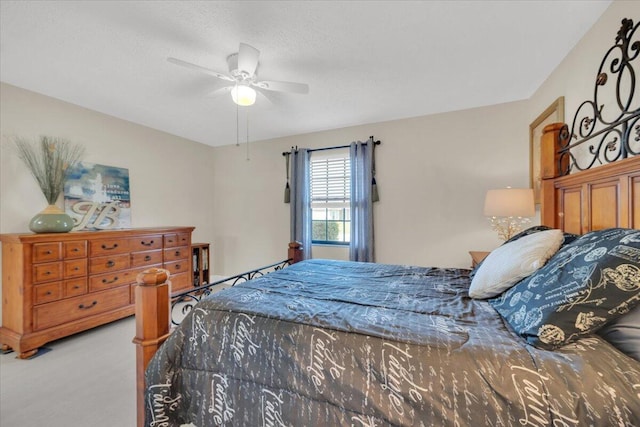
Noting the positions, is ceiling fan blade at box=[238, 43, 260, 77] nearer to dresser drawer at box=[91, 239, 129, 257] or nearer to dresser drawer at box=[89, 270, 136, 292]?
dresser drawer at box=[91, 239, 129, 257]

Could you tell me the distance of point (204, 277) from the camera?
414 centimetres

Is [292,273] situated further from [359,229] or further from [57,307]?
[57,307]

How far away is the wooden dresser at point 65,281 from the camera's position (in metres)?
2.21

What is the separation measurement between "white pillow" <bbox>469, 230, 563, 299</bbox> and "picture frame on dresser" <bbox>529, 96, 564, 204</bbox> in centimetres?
132

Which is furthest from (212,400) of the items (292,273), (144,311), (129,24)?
(129,24)

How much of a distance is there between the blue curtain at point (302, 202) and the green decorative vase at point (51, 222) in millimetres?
2517

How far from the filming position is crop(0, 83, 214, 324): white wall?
2457 mm

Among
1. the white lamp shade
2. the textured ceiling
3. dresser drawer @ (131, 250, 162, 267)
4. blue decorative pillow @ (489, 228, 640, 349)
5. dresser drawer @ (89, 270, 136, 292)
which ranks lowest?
dresser drawer @ (89, 270, 136, 292)

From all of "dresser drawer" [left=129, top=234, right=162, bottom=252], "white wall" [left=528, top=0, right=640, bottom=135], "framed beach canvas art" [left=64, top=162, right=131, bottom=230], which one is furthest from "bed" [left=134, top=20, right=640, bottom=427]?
"framed beach canvas art" [left=64, top=162, right=131, bottom=230]

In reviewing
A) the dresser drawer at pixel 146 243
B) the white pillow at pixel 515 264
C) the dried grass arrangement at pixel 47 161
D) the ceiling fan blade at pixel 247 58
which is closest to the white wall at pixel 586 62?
the white pillow at pixel 515 264

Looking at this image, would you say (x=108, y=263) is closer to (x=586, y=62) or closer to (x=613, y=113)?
(x=613, y=113)

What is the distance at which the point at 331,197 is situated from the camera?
3916mm

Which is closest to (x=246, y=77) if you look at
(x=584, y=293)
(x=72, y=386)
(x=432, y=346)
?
(x=432, y=346)

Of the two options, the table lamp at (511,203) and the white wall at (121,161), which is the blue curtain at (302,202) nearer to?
the white wall at (121,161)
